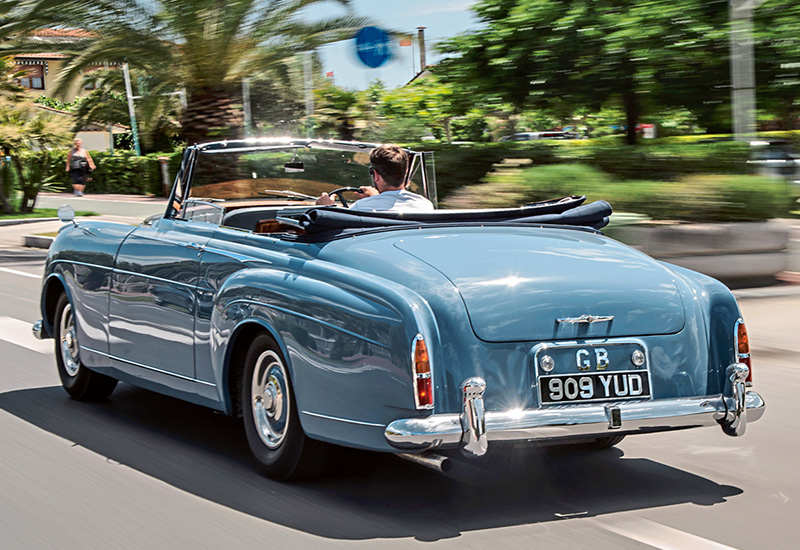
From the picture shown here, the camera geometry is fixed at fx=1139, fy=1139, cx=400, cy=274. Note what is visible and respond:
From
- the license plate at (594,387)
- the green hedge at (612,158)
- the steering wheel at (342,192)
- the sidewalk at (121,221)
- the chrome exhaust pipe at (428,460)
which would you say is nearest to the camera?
the license plate at (594,387)

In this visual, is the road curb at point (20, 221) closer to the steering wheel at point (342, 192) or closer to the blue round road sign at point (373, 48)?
the blue round road sign at point (373, 48)

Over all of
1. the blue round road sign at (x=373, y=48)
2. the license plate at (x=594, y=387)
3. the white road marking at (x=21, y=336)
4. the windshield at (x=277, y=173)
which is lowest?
the white road marking at (x=21, y=336)

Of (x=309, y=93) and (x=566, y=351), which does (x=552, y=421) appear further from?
(x=309, y=93)

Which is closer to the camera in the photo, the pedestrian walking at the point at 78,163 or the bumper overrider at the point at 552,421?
the bumper overrider at the point at 552,421

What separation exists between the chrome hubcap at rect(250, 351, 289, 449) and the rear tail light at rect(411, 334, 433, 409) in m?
0.79

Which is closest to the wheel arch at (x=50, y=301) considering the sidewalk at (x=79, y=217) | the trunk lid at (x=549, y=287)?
the trunk lid at (x=549, y=287)

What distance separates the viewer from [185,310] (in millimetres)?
5453

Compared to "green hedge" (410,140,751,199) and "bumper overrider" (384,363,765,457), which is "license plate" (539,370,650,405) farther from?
"green hedge" (410,140,751,199)

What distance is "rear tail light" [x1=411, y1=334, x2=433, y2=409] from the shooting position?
416 cm

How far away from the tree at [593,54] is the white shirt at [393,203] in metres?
10.8

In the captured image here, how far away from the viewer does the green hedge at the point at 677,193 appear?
12.4 metres

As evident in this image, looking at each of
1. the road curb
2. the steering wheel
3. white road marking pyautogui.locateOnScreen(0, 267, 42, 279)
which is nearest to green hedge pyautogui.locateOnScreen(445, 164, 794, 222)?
white road marking pyautogui.locateOnScreen(0, 267, 42, 279)

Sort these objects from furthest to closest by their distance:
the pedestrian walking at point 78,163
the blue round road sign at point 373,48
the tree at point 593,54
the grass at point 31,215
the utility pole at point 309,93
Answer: the pedestrian walking at point 78,163 < the grass at point 31,215 < the utility pole at point 309,93 < the blue round road sign at point 373,48 < the tree at point 593,54

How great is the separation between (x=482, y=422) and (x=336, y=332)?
2.24 feet
